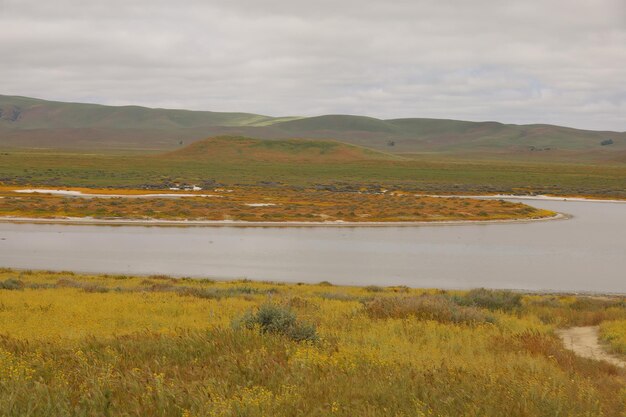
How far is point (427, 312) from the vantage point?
→ 14883 mm

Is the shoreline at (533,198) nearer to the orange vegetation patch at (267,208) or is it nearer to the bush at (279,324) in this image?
the orange vegetation patch at (267,208)

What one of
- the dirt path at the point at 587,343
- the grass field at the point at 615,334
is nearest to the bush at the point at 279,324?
the dirt path at the point at 587,343

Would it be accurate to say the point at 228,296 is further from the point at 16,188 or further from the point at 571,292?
the point at 16,188

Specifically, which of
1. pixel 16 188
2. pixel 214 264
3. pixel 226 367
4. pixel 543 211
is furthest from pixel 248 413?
pixel 16 188

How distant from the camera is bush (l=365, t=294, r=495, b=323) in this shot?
1455 cm

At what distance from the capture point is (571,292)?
2809 centimetres

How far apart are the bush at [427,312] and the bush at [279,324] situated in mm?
4163

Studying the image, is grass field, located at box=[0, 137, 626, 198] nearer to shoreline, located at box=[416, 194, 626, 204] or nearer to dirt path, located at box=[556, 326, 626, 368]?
shoreline, located at box=[416, 194, 626, 204]

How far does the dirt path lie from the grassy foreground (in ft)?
2.00

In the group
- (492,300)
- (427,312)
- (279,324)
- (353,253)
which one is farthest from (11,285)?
(353,253)

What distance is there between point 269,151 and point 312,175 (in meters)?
46.4

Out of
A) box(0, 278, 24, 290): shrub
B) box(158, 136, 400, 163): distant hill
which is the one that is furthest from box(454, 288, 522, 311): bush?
box(158, 136, 400, 163): distant hill

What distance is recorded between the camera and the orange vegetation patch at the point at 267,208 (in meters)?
57.7

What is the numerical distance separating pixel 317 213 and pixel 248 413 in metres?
54.8
